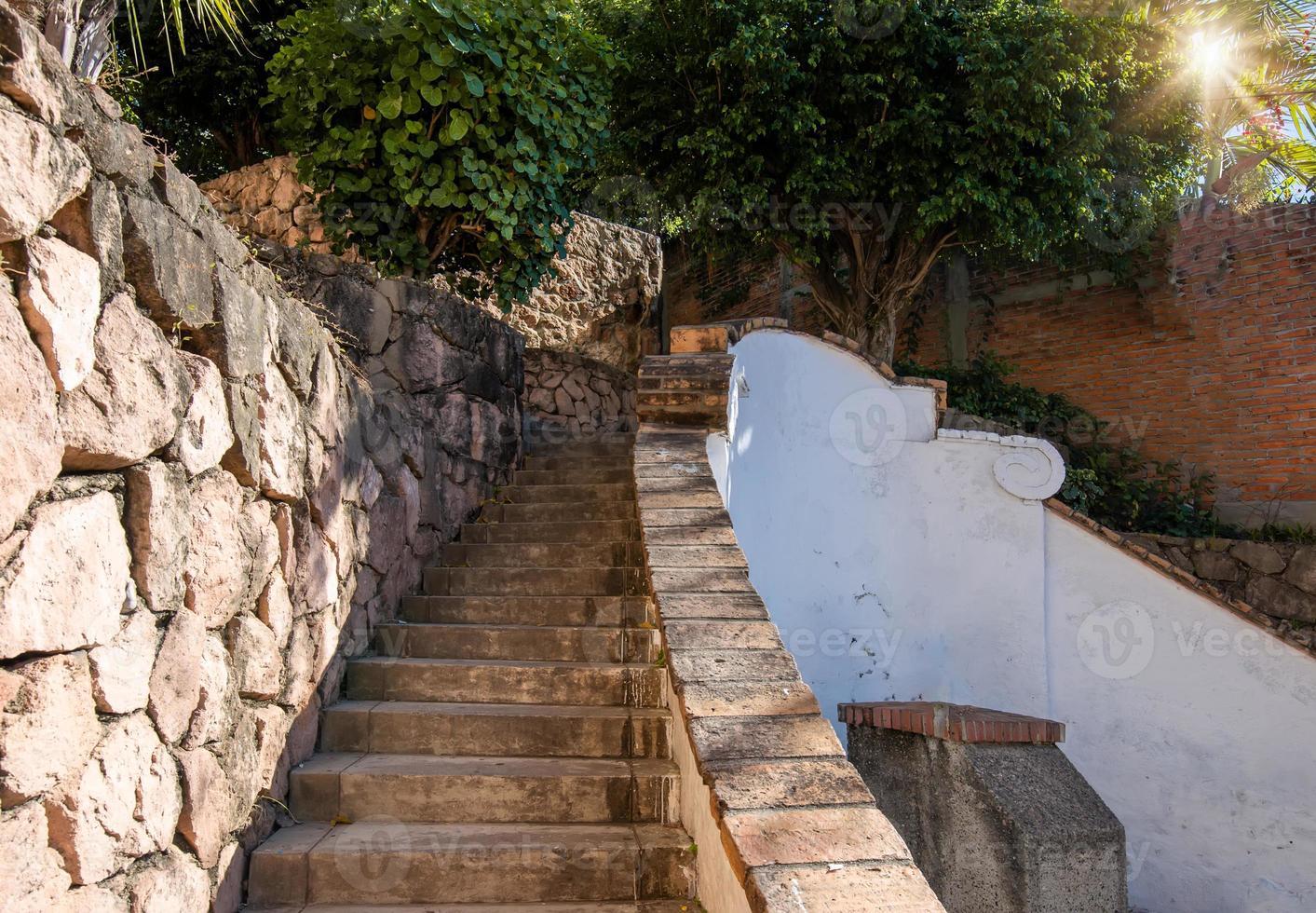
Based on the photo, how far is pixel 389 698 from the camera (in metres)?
3.53

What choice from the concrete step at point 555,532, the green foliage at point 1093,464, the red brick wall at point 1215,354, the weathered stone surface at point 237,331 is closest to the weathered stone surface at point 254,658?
the weathered stone surface at point 237,331

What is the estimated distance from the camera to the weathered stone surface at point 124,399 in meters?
1.95

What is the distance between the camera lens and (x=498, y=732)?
10.7 feet

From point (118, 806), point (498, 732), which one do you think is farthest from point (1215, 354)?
point (118, 806)

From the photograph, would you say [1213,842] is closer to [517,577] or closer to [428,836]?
[517,577]

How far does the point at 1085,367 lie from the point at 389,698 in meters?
7.70

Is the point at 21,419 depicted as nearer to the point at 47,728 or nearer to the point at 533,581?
the point at 47,728

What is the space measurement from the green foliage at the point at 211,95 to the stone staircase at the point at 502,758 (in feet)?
20.9

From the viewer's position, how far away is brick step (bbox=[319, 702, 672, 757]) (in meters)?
3.23

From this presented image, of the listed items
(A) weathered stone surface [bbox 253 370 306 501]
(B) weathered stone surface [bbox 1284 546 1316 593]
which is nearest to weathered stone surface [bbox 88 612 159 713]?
(A) weathered stone surface [bbox 253 370 306 501]

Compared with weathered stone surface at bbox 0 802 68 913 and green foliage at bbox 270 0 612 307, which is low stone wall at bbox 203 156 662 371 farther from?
weathered stone surface at bbox 0 802 68 913

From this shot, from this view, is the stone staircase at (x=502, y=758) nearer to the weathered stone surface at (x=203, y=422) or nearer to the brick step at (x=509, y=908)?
the brick step at (x=509, y=908)

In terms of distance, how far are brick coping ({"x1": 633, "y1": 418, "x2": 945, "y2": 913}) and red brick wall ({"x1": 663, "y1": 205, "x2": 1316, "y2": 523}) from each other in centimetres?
650

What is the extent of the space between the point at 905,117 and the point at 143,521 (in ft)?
21.2
